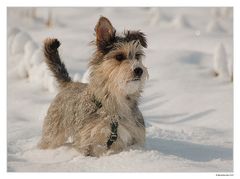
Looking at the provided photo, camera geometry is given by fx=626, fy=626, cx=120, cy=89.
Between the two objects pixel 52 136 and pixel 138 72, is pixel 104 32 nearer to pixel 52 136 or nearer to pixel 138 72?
pixel 138 72

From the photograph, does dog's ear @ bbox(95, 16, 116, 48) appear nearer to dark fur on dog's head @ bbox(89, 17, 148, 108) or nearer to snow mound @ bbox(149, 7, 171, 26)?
dark fur on dog's head @ bbox(89, 17, 148, 108)

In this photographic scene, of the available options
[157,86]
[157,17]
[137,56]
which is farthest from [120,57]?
[157,17]

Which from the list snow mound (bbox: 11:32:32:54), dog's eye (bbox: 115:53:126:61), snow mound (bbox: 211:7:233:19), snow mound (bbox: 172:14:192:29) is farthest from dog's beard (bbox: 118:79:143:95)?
snow mound (bbox: 211:7:233:19)

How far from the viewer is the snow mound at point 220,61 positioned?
537 inches

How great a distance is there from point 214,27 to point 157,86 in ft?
18.2

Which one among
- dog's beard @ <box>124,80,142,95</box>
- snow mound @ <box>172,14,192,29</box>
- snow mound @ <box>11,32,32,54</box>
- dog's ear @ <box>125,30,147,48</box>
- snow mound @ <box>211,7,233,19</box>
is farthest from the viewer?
snow mound @ <box>211,7,233,19</box>

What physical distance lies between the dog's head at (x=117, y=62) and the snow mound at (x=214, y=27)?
35.5 feet

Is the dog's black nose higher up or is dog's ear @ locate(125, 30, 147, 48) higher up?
dog's ear @ locate(125, 30, 147, 48)

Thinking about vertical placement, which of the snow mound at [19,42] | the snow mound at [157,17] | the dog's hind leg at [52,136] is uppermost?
the snow mound at [157,17]

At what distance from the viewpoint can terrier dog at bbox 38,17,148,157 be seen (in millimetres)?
7680

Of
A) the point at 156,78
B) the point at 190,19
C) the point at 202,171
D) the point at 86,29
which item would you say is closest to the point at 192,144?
the point at 202,171

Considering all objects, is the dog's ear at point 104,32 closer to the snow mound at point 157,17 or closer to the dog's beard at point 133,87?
the dog's beard at point 133,87

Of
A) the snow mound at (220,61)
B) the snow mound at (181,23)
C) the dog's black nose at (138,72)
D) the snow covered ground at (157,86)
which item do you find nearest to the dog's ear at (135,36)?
the dog's black nose at (138,72)
